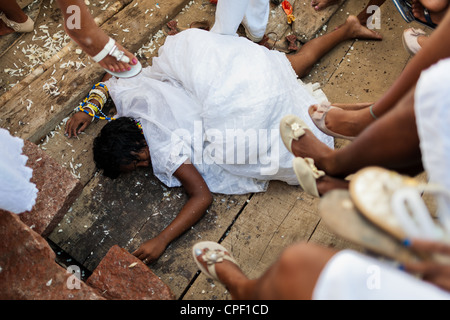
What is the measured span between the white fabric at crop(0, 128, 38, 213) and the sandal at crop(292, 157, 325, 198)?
130cm

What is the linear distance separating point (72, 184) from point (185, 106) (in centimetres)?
81

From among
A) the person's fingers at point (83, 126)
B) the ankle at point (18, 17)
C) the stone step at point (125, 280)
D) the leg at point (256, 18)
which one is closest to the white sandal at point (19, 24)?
the ankle at point (18, 17)

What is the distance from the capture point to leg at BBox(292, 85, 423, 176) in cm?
130

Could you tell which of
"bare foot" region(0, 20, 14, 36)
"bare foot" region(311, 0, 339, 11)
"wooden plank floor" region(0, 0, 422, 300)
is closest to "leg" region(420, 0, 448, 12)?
"wooden plank floor" region(0, 0, 422, 300)

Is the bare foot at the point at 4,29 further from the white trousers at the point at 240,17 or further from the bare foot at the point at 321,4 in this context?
Result: the bare foot at the point at 321,4

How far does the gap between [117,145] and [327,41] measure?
1.63 m

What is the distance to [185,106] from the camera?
2.38 metres

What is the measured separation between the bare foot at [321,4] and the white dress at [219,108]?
682 mm

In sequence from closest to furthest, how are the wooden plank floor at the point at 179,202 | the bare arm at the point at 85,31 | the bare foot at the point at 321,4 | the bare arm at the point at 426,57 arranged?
the bare arm at the point at 426,57, the bare arm at the point at 85,31, the wooden plank floor at the point at 179,202, the bare foot at the point at 321,4

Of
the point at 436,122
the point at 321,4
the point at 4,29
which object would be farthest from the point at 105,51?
the point at 436,122

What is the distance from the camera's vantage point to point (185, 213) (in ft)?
7.38

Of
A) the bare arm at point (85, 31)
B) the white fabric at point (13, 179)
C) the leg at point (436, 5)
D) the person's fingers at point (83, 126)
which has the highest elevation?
the bare arm at point (85, 31)

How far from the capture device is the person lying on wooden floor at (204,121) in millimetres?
2213
